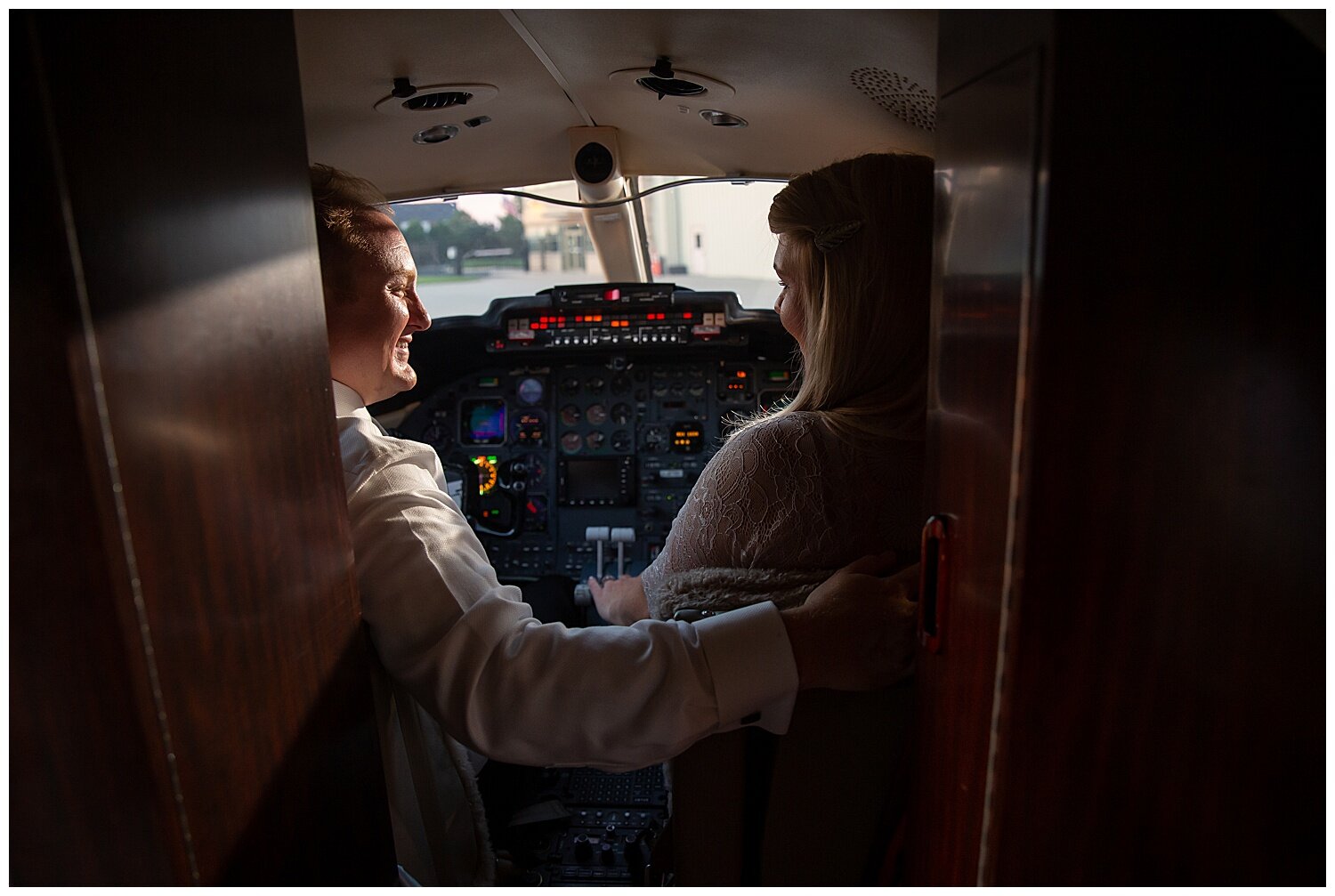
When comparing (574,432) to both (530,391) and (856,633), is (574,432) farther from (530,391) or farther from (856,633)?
(856,633)

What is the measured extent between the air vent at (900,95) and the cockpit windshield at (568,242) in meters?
0.28

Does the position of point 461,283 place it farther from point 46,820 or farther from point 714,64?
point 46,820

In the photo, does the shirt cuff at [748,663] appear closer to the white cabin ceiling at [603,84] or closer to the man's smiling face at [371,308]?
the man's smiling face at [371,308]

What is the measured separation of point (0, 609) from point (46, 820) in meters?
0.19

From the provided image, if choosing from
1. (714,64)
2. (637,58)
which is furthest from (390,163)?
(714,64)

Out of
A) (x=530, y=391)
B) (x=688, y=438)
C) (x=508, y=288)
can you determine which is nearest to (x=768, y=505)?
(x=688, y=438)

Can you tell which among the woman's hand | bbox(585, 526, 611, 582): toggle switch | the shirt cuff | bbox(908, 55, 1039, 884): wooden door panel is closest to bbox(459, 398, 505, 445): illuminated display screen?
bbox(585, 526, 611, 582): toggle switch

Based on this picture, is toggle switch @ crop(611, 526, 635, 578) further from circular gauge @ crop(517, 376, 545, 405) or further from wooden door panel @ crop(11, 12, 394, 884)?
wooden door panel @ crop(11, 12, 394, 884)

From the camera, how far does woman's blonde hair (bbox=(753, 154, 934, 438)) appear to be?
124cm

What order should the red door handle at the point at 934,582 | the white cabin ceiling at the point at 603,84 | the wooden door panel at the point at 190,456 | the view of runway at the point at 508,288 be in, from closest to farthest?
1. the wooden door panel at the point at 190,456
2. the red door handle at the point at 934,582
3. the white cabin ceiling at the point at 603,84
4. the view of runway at the point at 508,288

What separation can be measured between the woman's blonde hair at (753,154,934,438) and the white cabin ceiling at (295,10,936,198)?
0.69 ft

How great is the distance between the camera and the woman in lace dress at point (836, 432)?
3.94 ft

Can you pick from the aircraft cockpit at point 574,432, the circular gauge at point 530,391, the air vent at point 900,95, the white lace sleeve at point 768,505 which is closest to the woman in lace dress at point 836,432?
the white lace sleeve at point 768,505

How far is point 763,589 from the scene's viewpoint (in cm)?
Result: 120
